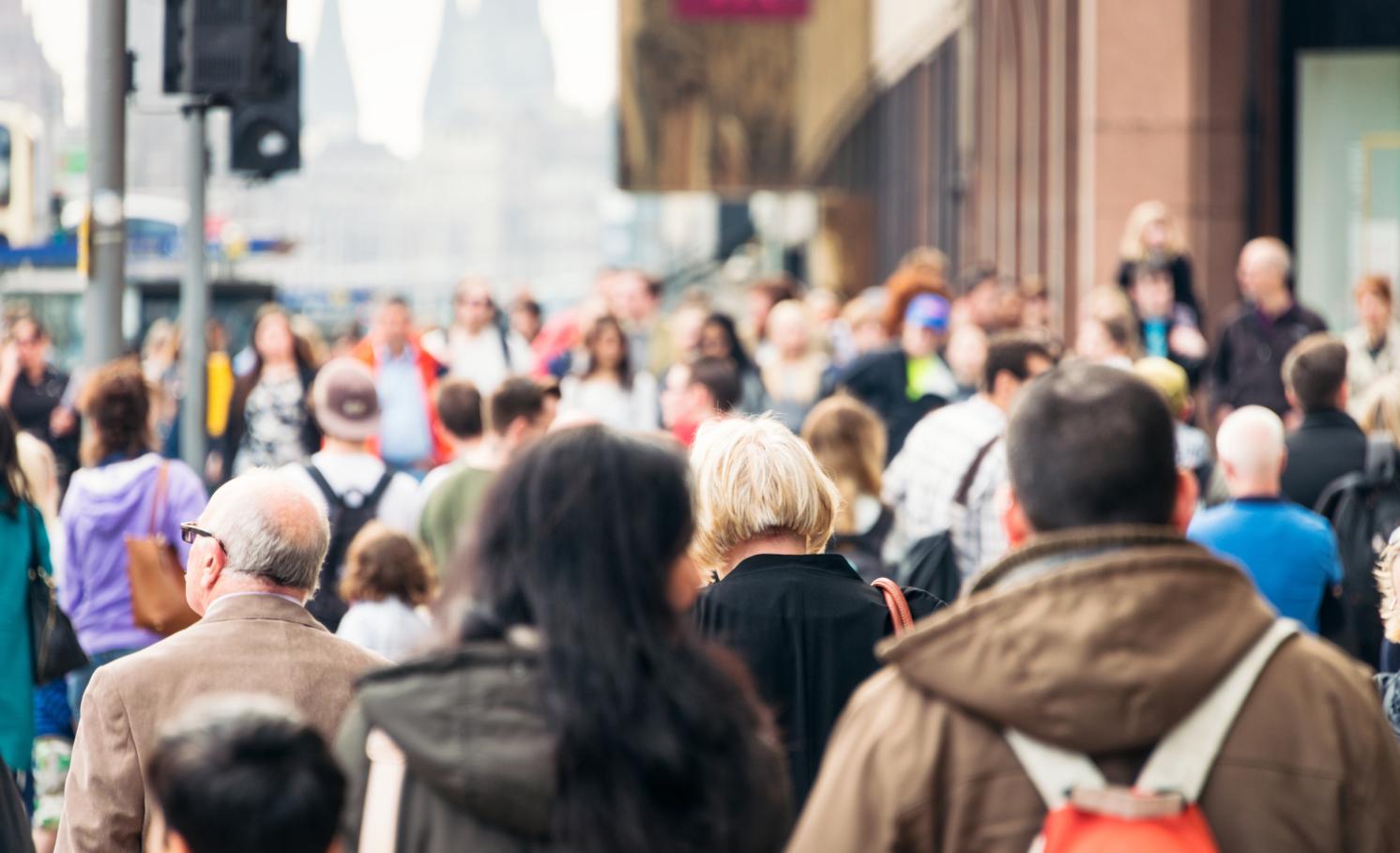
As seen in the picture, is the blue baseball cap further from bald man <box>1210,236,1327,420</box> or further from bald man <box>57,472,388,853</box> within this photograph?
bald man <box>57,472,388,853</box>

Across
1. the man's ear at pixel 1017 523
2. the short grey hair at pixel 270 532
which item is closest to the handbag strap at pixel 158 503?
the short grey hair at pixel 270 532

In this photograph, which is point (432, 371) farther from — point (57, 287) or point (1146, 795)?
point (57, 287)

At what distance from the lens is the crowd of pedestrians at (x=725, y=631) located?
272 cm

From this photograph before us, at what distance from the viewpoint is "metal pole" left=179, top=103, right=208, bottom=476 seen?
1118 centimetres

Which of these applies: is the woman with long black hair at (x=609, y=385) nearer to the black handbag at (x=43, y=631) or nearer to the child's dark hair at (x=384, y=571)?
the child's dark hair at (x=384, y=571)

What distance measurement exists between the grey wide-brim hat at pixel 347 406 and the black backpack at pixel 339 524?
0.64 ft

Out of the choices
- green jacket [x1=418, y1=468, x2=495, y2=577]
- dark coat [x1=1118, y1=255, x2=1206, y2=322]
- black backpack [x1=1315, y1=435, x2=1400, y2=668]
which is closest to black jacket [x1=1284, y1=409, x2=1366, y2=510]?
black backpack [x1=1315, y1=435, x2=1400, y2=668]

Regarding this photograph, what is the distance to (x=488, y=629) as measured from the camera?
2.80 m

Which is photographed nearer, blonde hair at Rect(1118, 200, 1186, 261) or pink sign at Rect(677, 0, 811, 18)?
blonde hair at Rect(1118, 200, 1186, 261)

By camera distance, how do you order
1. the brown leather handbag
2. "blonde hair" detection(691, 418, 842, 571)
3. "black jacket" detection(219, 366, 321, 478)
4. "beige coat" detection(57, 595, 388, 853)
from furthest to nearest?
"black jacket" detection(219, 366, 321, 478)
the brown leather handbag
"blonde hair" detection(691, 418, 842, 571)
"beige coat" detection(57, 595, 388, 853)

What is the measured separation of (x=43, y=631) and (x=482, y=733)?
4.65 meters

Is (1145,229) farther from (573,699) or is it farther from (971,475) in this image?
(573,699)

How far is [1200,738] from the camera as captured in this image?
2.93m

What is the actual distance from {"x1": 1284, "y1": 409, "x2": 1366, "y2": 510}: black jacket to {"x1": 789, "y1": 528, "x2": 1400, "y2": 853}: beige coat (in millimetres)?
5348
